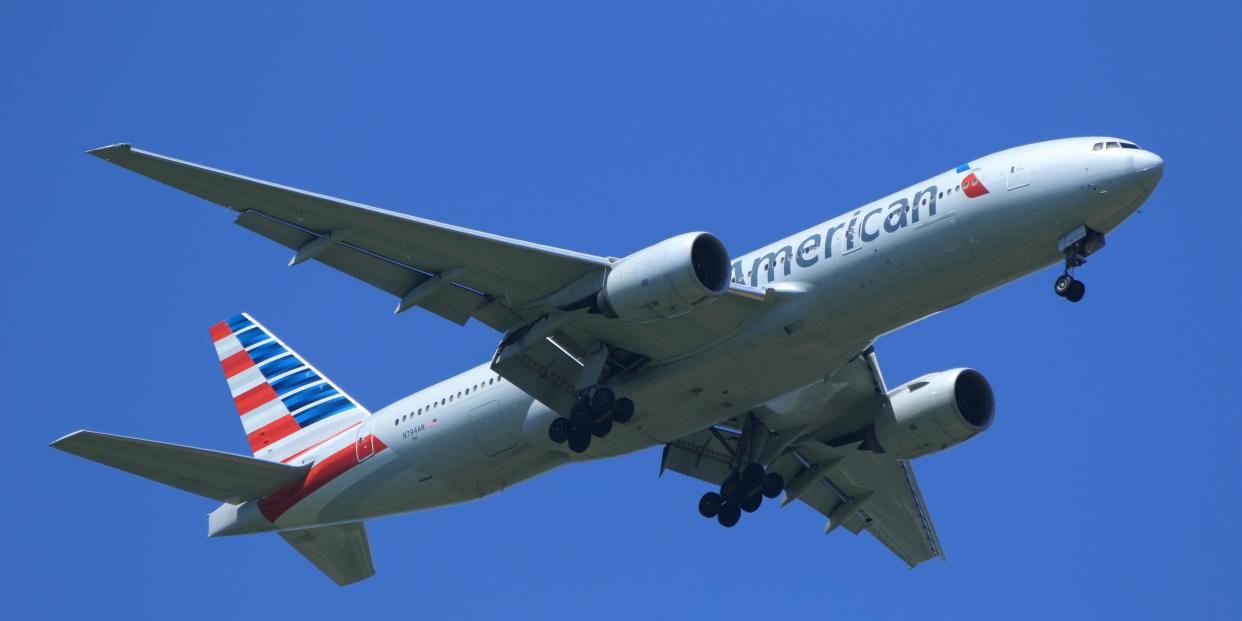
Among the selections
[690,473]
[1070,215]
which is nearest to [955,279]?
[1070,215]

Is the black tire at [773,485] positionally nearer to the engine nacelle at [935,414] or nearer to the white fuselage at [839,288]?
the engine nacelle at [935,414]

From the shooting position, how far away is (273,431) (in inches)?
1431

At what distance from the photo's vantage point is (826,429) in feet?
112

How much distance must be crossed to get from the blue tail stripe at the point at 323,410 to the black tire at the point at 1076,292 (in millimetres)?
15992

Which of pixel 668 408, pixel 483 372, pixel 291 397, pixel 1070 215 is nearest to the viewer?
pixel 1070 215

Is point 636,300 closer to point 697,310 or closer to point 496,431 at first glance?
point 697,310

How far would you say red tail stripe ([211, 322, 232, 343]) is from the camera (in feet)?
128

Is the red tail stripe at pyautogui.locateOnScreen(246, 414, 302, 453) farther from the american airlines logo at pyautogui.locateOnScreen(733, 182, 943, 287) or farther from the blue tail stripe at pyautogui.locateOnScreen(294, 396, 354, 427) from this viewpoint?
the american airlines logo at pyautogui.locateOnScreen(733, 182, 943, 287)

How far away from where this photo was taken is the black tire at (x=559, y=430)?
29.7m

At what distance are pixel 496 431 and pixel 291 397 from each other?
7.65 m

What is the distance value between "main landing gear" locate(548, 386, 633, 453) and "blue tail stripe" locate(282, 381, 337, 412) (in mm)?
8473

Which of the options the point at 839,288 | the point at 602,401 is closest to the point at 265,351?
the point at 602,401

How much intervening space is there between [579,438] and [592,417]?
531 millimetres

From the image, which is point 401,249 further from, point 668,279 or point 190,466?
point 190,466
